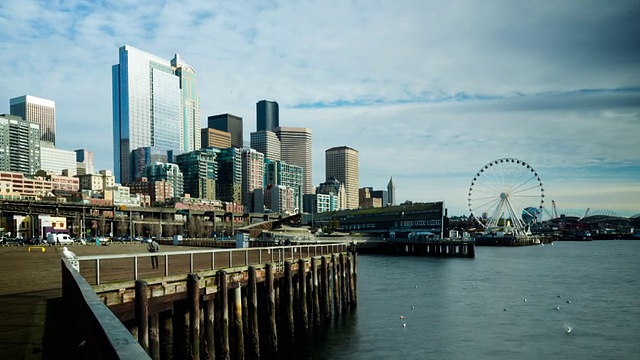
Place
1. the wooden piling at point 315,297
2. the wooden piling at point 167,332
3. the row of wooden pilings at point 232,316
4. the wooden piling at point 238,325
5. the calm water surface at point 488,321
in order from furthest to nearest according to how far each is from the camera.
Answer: the wooden piling at point 315,297 → the calm water surface at point 488,321 → the wooden piling at point 238,325 → the wooden piling at point 167,332 → the row of wooden pilings at point 232,316

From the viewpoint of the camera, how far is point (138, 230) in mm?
177375

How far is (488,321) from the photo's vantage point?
1515 inches

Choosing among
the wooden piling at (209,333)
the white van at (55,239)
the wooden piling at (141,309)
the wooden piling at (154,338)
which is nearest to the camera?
the wooden piling at (141,309)

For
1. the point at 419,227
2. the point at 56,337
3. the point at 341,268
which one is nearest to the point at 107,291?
the point at 56,337

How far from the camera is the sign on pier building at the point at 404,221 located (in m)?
154

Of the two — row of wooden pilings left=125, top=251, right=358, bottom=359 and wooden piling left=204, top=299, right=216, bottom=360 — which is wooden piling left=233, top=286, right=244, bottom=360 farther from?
wooden piling left=204, top=299, right=216, bottom=360

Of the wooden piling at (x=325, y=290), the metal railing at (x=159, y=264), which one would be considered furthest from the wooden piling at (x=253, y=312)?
the wooden piling at (x=325, y=290)

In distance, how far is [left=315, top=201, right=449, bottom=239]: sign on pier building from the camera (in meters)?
154

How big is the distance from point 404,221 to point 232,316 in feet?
484

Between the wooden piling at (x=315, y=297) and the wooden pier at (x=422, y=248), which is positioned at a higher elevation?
the wooden piling at (x=315, y=297)

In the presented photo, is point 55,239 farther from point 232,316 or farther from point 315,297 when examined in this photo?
point 232,316

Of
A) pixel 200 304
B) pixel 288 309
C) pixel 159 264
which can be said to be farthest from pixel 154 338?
pixel 288 309

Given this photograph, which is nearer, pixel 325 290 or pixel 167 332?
pixel 167 332

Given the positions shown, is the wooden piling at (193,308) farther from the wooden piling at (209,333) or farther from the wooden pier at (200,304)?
the wooden piling at (209,333)
